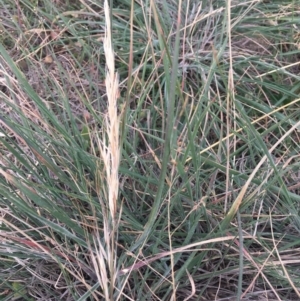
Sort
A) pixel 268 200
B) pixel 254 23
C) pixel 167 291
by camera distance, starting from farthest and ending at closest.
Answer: pixel 254 23 < pixel 268 200 < pixel 167 291

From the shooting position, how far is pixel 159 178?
2.19 ft

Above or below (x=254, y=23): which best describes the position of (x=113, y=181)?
above

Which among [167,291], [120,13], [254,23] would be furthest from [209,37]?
[167,291]

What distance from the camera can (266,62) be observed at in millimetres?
1112

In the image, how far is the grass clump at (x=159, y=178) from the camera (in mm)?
715

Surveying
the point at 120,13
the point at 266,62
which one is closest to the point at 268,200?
the point at 266,62

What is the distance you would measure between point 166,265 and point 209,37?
61 cm

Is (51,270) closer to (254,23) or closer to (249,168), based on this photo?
(249,168)

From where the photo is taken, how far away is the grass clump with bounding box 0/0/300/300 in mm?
715

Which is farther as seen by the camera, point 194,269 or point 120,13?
point 120,13

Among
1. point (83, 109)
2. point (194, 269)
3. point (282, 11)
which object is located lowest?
point (194, 269)

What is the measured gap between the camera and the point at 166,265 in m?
0.81

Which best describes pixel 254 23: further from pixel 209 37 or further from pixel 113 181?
pixel 113 181

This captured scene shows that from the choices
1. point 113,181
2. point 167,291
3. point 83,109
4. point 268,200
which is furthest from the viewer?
point 83,109
